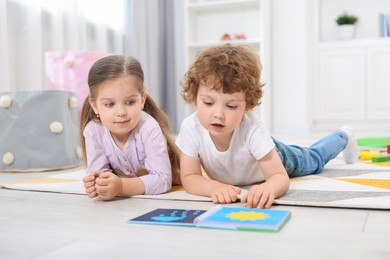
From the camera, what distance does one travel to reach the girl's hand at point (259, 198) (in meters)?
0.94

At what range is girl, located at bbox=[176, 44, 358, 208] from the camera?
1008mm

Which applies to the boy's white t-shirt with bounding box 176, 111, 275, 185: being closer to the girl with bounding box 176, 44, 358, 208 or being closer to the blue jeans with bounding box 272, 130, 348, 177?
the girl with bounding box 176, 44, 358, 208

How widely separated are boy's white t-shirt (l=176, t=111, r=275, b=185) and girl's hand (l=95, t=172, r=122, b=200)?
0.19 metres

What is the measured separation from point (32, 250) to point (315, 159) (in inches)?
38.2

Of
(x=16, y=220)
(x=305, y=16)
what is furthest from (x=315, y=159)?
(x=305, y=16)

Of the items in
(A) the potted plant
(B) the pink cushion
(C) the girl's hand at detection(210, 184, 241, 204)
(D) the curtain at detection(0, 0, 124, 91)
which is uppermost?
(A) the potted plant

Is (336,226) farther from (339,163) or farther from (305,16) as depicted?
(305,16)

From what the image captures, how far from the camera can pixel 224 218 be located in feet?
2.72

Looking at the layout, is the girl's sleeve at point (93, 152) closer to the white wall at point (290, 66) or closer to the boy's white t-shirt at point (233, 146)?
the boy's white t-shirt at point (233, 146)

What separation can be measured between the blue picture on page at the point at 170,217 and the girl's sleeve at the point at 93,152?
321 mm

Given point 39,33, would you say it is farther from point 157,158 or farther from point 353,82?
point 353,82

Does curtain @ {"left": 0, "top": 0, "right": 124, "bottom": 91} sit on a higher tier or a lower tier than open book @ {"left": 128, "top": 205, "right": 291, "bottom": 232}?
higher

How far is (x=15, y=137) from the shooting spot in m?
1.79

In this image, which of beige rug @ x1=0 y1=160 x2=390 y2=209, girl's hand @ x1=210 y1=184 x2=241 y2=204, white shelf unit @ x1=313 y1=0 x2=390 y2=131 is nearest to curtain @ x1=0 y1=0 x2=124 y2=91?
beige rug @ x1=0 y1=160 x2=390 y2=209
